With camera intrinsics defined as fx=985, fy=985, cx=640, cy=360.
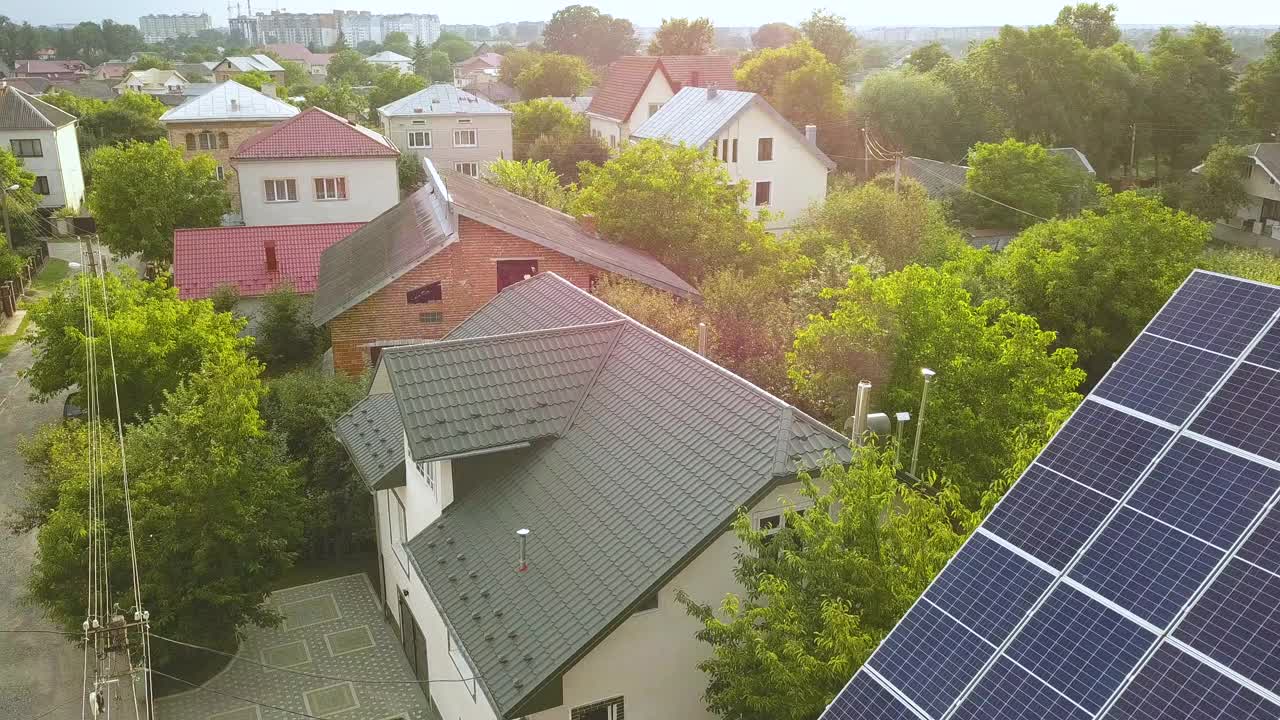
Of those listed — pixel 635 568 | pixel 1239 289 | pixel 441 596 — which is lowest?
pixel 441 596

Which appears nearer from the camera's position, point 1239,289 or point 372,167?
point 1239,289

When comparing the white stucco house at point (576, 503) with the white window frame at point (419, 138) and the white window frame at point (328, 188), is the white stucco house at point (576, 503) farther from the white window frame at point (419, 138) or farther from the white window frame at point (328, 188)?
the white window frame at point (419, 138)

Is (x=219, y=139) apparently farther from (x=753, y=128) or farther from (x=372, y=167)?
(x=753, y=128)

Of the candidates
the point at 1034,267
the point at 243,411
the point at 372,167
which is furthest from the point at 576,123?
the point at 243,411

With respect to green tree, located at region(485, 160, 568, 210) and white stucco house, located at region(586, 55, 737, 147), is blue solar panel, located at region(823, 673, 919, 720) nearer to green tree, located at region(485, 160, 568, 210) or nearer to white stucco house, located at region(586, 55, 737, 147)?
green tree, located at region(485, 160, 568, 210)

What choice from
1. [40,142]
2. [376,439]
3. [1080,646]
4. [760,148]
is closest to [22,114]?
[40,142]

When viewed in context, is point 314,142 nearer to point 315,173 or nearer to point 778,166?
point 315,173

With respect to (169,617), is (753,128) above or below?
above
